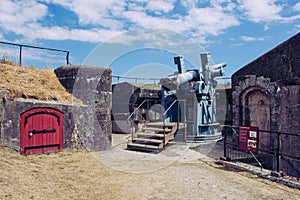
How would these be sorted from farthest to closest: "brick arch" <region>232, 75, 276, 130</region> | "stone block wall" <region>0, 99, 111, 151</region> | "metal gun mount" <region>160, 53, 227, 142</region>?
"metal gun mount" <region>160, 53, 227, 142</region>, "brick arch" <region>232, 75, 276, 130</region>, "stone block wall" <region>0, 99, 111, 151</region>

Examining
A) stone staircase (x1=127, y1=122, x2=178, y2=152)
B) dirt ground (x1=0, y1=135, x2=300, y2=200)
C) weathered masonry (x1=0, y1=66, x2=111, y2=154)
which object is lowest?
dirt ground (x1=0, y1=135, x2=300, y2=200)

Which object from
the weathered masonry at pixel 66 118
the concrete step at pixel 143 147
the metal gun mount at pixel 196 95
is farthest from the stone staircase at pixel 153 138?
the metal gun mount at pixel 196 95

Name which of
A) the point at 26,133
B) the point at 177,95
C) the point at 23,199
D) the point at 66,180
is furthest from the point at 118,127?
the point at 23,199

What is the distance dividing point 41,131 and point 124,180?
153 inches

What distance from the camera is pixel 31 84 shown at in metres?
9.95

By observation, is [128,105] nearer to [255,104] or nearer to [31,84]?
[31,84]

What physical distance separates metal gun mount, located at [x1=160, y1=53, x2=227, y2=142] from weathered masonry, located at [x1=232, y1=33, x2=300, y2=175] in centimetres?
160

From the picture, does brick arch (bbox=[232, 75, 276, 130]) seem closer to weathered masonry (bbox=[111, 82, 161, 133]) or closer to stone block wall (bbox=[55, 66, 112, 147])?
weathered masonry (bbox=[111, 82, 161, 133])

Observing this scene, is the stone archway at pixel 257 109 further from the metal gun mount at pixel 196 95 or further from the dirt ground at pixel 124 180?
the dirt ground at pixel 124 180

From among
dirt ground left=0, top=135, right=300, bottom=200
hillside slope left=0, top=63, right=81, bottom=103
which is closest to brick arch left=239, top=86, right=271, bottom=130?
dirt ground left=0, top=135, right=300, bottom=200

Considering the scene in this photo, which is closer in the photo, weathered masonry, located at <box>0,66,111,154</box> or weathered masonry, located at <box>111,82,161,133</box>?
weathered masonry, located at <box>0,66,111,154</box>

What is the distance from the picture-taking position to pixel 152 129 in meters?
11.8

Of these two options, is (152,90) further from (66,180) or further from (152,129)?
(66,180)

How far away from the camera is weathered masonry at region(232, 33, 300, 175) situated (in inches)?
344
